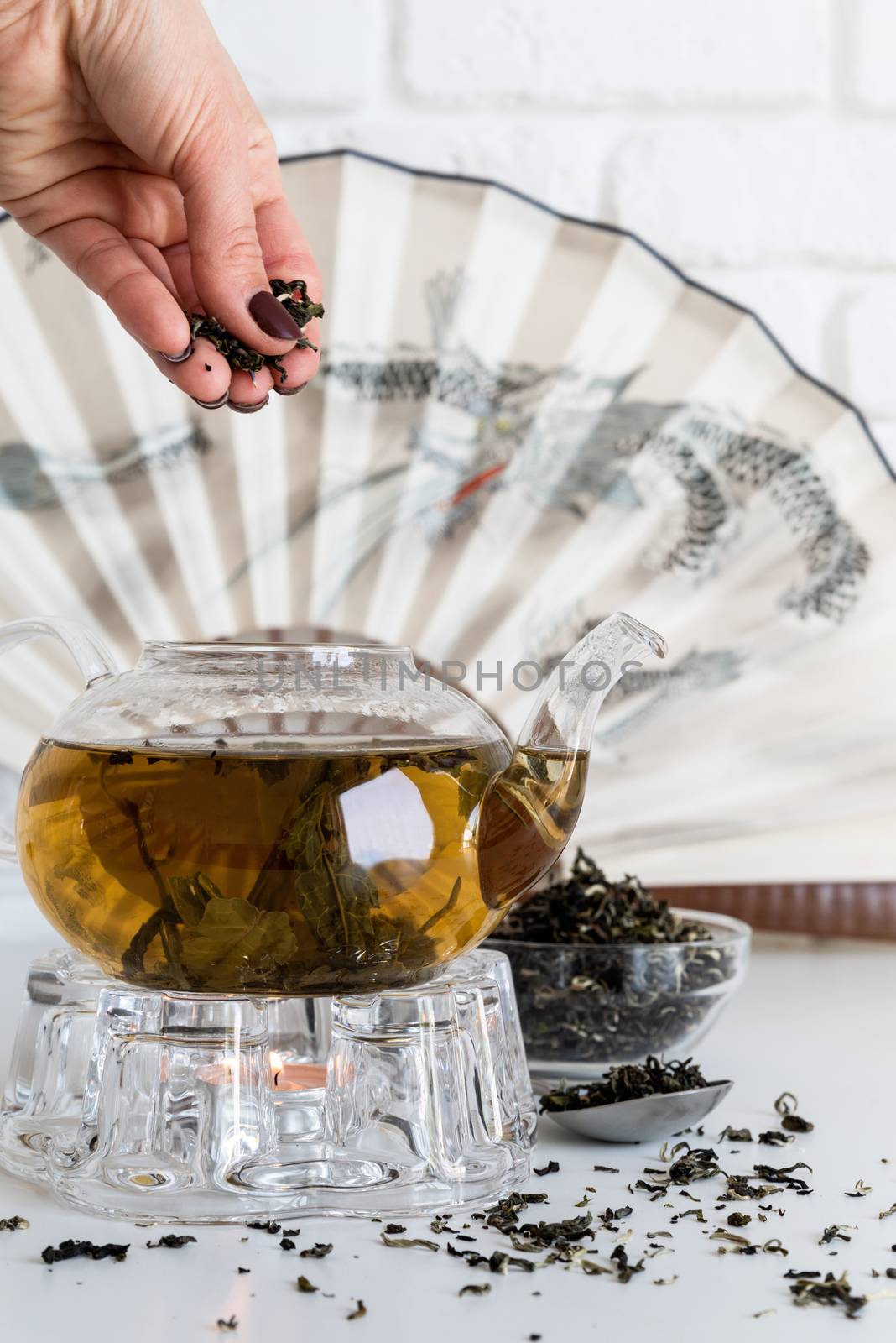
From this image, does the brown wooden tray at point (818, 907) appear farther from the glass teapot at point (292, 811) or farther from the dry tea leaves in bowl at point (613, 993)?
the glass teapot at point (292, 811)

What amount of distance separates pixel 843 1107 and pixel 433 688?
347mm

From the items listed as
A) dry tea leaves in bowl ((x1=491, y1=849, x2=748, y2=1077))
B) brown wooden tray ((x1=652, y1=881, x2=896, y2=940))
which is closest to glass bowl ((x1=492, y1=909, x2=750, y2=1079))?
dry tea leaves in bowl ((x1=491, y1=849, x2=748, y2=1077))

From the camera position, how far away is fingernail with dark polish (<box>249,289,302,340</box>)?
28.7 inches

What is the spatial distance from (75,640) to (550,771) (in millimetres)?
250

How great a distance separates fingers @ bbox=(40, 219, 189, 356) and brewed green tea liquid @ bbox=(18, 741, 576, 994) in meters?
0.27

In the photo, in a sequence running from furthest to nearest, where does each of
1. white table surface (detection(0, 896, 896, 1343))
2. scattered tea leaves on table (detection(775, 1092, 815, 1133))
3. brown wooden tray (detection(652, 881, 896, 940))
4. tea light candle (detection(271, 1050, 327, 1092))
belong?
brown wooden tray (detection(652, 881, 896, 940)) → scattered tea leaves on table (detection(775, 1092, 815, 1133)) → tea light candle (detection(271, 1050, 327, 1092)) → white table surface (detection(0, 896, 896, 1343))

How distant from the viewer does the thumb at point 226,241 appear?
28.9 inches

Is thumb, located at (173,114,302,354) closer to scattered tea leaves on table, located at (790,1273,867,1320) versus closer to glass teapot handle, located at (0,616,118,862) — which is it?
glass teapot handle, located at (0,616,118,862)

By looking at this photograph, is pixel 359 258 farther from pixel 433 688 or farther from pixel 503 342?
pixel 433 688

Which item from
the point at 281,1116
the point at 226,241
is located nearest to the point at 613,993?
the point at 281,1116

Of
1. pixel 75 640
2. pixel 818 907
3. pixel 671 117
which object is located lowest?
pixel 818 907

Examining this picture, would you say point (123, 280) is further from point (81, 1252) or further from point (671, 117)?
point (671, 117)

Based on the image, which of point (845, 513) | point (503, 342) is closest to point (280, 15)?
point (503, 342)

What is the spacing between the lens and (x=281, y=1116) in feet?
1.97
